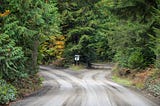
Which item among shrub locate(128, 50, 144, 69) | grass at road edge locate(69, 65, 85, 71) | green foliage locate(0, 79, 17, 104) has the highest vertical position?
shrub locate(128, 50, 144, 69)

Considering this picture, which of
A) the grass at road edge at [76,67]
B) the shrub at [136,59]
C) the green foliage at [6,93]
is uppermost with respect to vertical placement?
the shrub at [136,59]

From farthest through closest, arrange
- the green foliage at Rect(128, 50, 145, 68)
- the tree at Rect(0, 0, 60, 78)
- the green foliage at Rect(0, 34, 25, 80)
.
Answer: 1. the green foliage at Rect(128, 50, 145, 68)
2. the tree at Rect(0, 0, 60, 78)
3. the green foliage at Rect(0, 34, 25, 80)

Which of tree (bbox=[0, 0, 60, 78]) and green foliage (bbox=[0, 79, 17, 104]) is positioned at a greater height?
tree (bbox=[0, 0, 60, 78])

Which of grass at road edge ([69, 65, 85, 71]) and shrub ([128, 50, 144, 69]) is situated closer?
shrub ([128, 50, 144, 69])

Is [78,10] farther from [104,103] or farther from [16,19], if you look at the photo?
[104,103]

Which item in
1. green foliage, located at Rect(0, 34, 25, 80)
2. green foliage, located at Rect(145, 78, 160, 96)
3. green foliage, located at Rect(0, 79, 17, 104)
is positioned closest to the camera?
green foliage, located at Rect(0, 79, 17, 104)

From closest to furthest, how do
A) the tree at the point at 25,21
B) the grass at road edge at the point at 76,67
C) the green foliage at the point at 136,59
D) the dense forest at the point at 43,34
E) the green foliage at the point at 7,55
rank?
the green foliage at the point at 7,55
the dense forest at the point at 43,34
the tree at the point at 25,21
the green foliage at the point at 136,59
the grass at road edge at the point at 76,67

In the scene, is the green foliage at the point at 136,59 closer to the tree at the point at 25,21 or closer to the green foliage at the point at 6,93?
the tree at the point at 25,21

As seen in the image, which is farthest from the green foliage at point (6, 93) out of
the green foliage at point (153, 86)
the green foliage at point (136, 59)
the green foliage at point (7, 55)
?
the green foliage at point (136, 59)

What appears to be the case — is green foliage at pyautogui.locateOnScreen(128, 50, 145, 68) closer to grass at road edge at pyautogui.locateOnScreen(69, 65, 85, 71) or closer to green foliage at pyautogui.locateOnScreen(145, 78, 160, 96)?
green foliage at pyautogui.locateOnScreen(145, 78, 160, 96)

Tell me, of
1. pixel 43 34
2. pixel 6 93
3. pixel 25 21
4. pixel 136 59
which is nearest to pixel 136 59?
pixel 136 59

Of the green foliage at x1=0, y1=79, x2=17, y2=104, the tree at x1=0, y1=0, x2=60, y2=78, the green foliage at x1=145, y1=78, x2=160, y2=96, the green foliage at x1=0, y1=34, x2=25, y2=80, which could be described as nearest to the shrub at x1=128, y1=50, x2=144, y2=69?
the green foliage at x1=145, y1=78, x2=160, y2=96

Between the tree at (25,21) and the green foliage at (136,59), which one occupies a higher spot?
the tree at (25,21)

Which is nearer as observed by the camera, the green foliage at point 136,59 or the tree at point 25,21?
the tree at point 25,21
